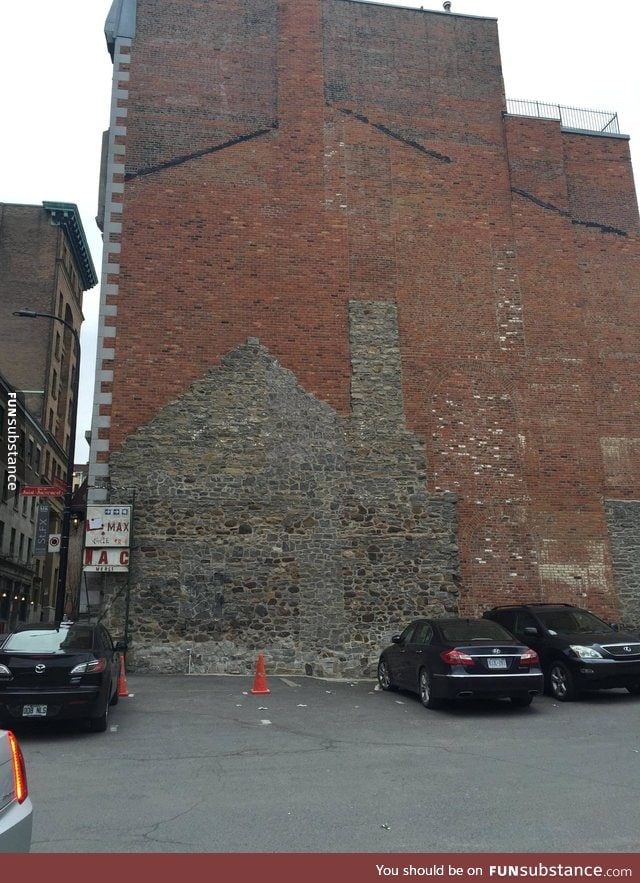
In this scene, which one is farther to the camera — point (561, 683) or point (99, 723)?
point (561, 683)

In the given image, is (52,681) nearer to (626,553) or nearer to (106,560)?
(106,560)

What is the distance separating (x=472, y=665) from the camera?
10602 millimetres

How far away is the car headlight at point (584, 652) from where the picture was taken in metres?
11.7

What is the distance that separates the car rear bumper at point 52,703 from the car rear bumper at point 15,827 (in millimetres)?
5816

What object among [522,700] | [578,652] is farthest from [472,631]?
[578,652]

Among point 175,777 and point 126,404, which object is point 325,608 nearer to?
point 126,404

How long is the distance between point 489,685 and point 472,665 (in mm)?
364

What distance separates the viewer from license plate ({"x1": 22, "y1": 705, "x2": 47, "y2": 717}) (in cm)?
893

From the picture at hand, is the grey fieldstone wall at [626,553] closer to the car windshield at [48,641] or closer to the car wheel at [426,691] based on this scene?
the car wheel at [426,691]

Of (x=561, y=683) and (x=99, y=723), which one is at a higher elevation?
(x=561, y=683)

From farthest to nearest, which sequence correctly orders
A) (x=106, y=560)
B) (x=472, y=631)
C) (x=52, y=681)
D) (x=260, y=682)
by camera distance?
(x=106, y=560)
(x=260, y=682)
(x=472, y=631)
(x=52, y=681)

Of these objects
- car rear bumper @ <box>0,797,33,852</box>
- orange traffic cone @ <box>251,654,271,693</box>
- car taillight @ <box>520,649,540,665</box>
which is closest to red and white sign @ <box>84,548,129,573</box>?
orange traffic cone @ <box>251,654,271,693</box>

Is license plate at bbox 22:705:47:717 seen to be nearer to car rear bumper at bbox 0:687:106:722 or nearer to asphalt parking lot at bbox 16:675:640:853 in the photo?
car rear bumper at bbox 0:687:106:722

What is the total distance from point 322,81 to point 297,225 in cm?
461
